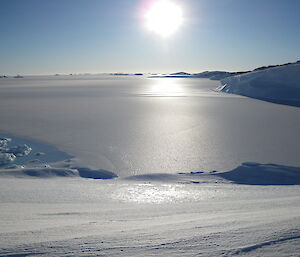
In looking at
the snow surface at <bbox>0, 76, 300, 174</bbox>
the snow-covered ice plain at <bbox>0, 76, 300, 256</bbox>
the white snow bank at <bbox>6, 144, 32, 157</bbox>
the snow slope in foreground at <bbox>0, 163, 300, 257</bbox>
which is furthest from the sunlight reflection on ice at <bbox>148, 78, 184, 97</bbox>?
the snow slope in foreground at <bbox>0, 163, 300, 257</bbox>

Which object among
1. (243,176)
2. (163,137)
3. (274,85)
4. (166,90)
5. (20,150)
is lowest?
(243,176)

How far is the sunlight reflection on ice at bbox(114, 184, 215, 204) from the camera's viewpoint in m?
4.23

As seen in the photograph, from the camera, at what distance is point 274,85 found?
24.7 meters

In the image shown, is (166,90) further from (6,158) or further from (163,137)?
(6,158)

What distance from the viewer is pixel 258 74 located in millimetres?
28578

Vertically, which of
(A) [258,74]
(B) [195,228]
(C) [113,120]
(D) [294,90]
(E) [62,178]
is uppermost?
(A) [258,74]

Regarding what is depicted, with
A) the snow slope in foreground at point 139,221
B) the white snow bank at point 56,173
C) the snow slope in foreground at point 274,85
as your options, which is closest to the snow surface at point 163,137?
the white snow bank at point 56,173

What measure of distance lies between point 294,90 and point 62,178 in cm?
2176

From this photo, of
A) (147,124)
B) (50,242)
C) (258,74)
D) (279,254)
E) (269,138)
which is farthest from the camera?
(258,74)

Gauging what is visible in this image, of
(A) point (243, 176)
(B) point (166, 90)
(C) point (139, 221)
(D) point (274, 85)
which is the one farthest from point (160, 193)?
(B) point (166, 90)

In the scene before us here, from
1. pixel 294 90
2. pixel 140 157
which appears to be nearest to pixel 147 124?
pixel 140 157

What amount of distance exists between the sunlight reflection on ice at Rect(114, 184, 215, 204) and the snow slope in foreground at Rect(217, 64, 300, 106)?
18.5m

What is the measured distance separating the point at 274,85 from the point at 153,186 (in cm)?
2295

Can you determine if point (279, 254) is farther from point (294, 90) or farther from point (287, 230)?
point (294, 90)
